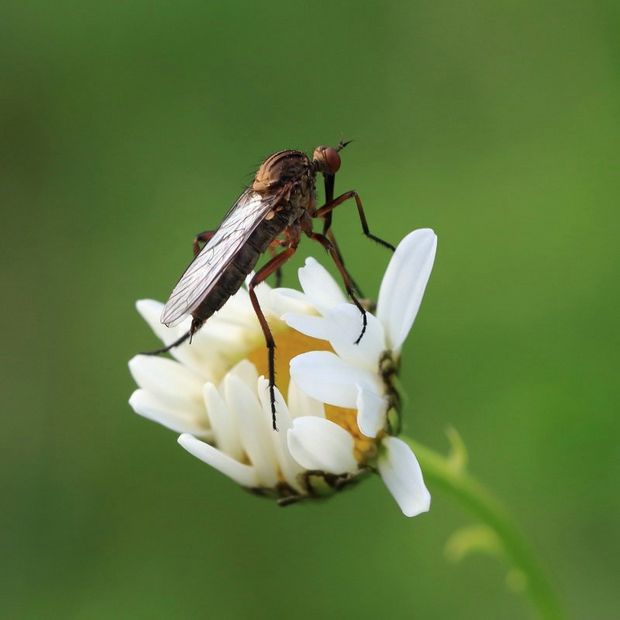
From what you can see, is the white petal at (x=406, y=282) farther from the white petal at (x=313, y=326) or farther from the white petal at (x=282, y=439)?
the white petal at (x=282, y=439)

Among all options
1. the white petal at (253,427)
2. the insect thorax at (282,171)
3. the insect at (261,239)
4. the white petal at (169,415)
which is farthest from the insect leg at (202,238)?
Answer: the white petal at (253,427)

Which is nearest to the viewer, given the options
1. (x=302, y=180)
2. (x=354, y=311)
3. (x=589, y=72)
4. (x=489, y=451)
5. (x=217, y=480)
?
(x=354, y=311)

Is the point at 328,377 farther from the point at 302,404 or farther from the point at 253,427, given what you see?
the point at 253,427

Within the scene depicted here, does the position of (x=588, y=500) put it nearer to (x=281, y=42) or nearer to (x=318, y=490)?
(x=318, y=490)

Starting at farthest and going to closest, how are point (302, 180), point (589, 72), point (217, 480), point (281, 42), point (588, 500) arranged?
point (281, 42), point (589, 72), point (217, 480), point (588, 500), point (302, 180)

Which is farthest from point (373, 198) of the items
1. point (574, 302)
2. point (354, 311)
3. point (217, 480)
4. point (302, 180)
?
point (354, 311)

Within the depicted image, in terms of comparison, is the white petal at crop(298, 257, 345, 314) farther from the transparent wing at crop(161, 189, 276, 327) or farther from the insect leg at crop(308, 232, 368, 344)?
the transparent wing at crop(161, 189, 276, 327)

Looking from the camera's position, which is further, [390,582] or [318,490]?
[390,582]

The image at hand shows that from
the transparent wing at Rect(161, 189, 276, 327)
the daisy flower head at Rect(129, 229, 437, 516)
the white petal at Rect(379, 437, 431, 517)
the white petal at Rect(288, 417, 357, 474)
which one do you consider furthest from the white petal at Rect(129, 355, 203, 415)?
the white petal at Rect(379, 437, 431, 517)

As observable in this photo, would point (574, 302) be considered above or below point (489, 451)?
above
